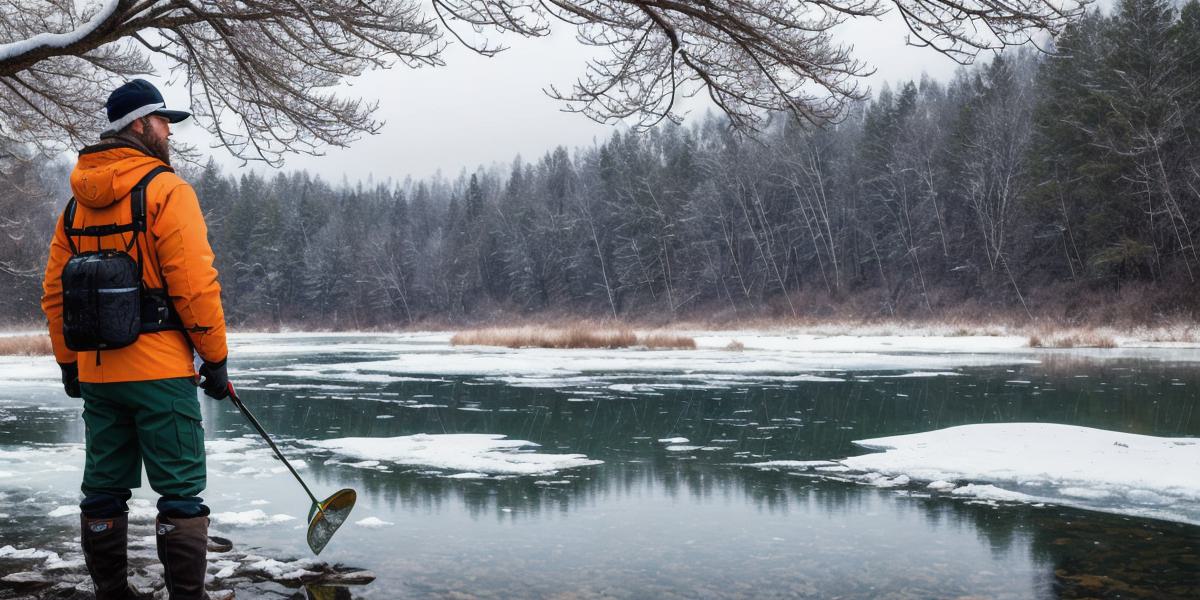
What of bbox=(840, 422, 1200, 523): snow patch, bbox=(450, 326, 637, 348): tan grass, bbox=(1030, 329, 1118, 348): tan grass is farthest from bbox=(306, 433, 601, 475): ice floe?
bbox=(1030, 329, 1118, 348): tan grass

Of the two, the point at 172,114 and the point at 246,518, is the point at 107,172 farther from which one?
the point at 246,518

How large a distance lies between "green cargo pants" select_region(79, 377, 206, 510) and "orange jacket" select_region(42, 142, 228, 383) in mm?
54

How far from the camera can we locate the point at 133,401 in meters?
3.27

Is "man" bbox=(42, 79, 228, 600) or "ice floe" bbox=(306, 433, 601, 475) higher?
"man" bbox=(42, 79, 228, 600)

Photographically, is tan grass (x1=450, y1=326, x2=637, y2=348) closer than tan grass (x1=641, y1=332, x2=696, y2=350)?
Yes

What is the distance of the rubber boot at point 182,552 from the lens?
11.0ft

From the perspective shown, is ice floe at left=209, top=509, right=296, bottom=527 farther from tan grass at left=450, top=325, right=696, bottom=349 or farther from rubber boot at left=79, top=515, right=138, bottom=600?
tan grass at left=450, top=325, right=696, bottom=349

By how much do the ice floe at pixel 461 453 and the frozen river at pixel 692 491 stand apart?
5 cm

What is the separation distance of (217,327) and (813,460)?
5554 mm

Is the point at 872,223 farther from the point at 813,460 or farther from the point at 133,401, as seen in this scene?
the point at 133,401

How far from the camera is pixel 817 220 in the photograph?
5394 centimetres

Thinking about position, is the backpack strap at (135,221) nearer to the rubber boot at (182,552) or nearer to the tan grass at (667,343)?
the rubber boot at (182,552)

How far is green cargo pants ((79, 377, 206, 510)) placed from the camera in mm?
3283

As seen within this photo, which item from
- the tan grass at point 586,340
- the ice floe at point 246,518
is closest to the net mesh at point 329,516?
the ice floe at point 246,518
